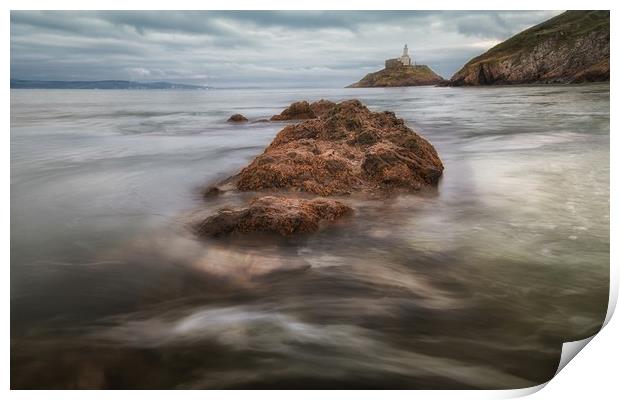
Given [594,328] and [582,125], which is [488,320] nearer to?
[594,328]

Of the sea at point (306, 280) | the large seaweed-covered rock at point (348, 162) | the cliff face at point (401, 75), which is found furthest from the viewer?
the cliff face at point (401, 75)

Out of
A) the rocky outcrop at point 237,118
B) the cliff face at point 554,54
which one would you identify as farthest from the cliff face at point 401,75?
the rocky outcrop at point 237,118

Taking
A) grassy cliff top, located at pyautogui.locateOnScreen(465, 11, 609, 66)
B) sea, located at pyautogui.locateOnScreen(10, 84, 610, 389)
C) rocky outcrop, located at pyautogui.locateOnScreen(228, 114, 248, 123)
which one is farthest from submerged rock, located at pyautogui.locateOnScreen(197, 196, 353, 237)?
rocky outcrop, located at pyautogui.locateOnScreen(228, 114, 248, 123)

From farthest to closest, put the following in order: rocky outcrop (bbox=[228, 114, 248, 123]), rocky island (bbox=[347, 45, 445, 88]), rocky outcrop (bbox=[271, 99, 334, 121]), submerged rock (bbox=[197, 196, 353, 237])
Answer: rocky outcrop (bbox=[228, 114, 248, 123]) → rocky outcrop (bbox=[271, 99, 334, 121]) → rocky island (bbox=[347, 45, 445, 88]) → submerged rock (bbox=[197, 196, 353, 237])

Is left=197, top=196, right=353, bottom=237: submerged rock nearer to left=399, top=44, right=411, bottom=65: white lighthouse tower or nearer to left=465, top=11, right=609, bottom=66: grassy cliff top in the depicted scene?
left=399, top=44, right=411, bottom=65: white lighthouse tower

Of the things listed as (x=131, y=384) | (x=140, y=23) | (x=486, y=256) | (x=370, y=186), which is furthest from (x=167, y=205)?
(x=486, y=256)

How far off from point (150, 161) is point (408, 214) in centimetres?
368

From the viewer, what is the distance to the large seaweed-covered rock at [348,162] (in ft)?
15.4

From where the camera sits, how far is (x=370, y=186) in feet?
15.7

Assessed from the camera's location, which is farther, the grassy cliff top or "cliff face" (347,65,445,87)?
"cliff face" (347,65,445,87)

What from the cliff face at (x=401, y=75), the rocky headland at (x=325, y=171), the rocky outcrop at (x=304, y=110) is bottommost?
the rocky headland at (x=325, y=171)

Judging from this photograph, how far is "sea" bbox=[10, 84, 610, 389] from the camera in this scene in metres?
2.52

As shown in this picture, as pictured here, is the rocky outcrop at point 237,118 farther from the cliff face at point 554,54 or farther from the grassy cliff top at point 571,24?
the grassy cliff top at point 571,24

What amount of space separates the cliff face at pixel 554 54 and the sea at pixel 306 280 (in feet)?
1.82
